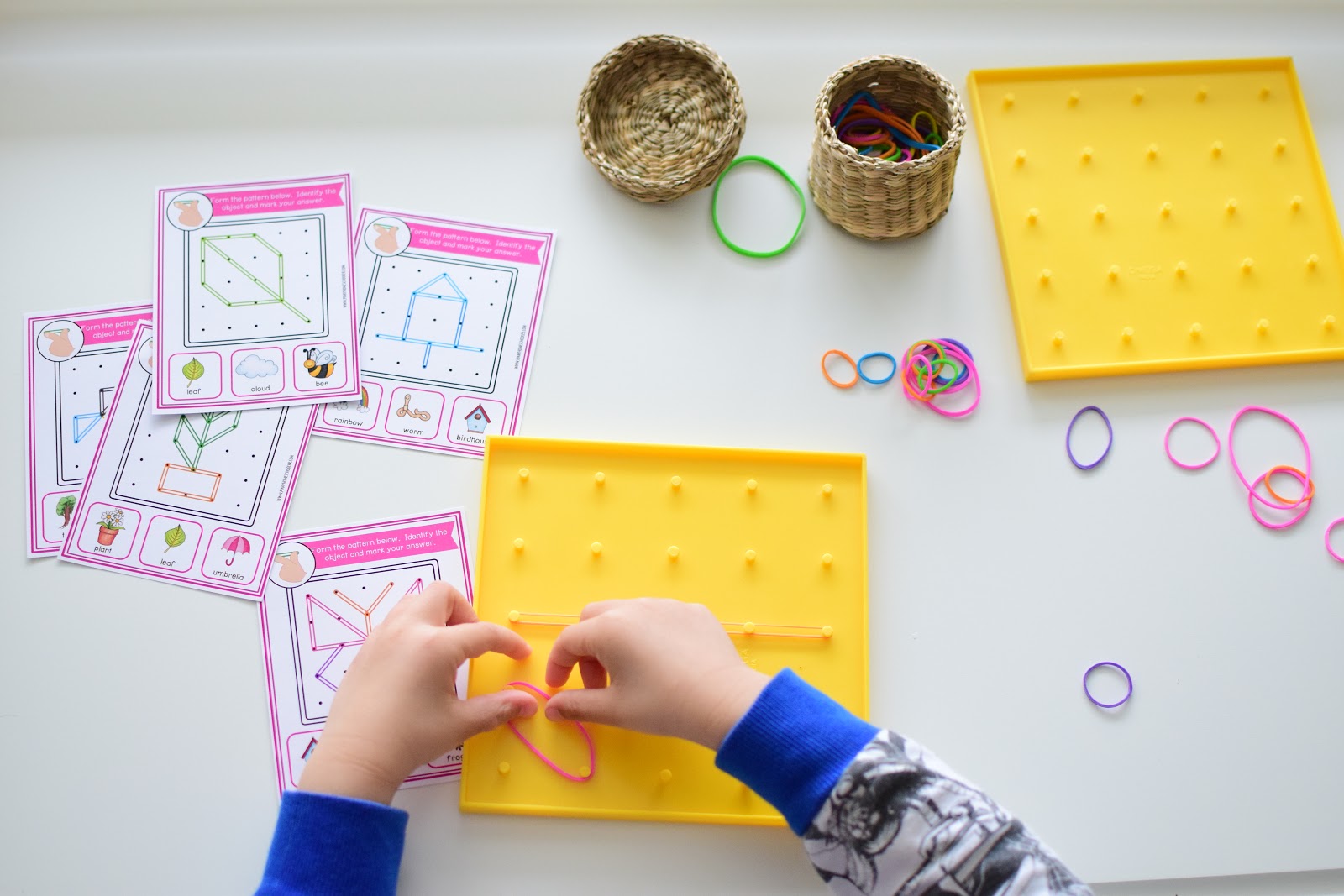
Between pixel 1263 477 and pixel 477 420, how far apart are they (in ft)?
2.60

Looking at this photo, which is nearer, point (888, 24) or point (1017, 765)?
point (1017, 765)

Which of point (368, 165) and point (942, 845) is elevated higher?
point (368, 165)

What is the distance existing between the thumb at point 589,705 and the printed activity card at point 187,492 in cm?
32

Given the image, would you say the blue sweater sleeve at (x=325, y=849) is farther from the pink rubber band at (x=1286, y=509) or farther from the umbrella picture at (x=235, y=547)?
the pink rubber band at (x=1286, y=509)

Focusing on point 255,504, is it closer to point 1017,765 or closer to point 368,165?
point 368,165

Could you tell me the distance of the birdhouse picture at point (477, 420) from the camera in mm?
953

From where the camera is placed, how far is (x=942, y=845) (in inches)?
27.6

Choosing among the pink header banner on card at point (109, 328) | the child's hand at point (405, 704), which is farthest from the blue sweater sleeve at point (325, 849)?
the pink header banner on card at point (109, 328)

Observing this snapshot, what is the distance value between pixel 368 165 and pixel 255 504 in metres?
0.38

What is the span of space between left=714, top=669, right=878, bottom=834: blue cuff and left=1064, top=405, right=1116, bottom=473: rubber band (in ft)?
1.25

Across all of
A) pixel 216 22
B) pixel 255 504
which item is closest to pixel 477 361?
pixel 255 504

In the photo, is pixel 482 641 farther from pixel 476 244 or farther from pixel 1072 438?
pixel 1072 438

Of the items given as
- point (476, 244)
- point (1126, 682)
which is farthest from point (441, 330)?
point (1126, 682)

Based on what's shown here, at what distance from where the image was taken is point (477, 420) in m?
0.95
